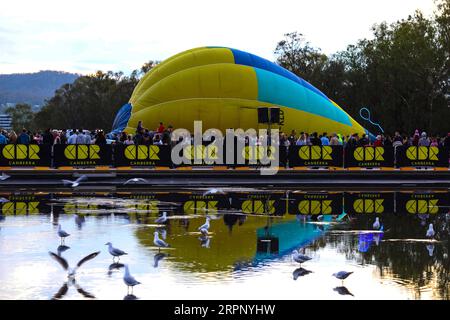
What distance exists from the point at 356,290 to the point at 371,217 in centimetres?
892

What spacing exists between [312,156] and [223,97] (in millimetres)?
12931

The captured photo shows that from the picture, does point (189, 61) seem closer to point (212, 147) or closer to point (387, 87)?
point (212, 147)

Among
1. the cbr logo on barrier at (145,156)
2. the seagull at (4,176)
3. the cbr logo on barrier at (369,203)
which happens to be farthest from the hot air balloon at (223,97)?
the cbr logo on barrier at (369,203)

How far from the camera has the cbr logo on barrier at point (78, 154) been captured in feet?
111

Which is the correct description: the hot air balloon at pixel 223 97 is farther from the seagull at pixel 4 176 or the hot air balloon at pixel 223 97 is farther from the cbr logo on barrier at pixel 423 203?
the cbr logo on barrier at pixel 423 203

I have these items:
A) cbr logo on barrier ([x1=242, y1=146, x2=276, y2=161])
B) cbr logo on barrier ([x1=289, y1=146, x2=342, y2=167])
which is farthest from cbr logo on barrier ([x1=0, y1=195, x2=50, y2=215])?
cbr logo on barrier ([x1=289, y1=146, x2=342, y2=167])

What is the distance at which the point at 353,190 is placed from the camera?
95.6 ft

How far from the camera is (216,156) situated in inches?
1344

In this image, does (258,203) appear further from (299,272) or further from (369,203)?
(299,272)

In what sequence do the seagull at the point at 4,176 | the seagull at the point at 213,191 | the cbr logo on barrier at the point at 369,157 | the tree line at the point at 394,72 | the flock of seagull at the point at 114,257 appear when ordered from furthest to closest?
the tree line at the point at 394,72, the cbr logo on barrier at the point at 369,157, the seagull at the point at 4,176, the seagull at the point at 213,191, the flock of seagull at the point at 114,257

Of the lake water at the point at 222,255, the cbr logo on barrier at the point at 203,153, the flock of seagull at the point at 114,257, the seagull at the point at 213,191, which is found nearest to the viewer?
the flock of seagull at the point at 114,257

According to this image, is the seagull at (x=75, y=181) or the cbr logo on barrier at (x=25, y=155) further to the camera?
the cbr logo on barrier at (x=25, y=155)

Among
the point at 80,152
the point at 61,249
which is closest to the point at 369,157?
the point at 80,152
